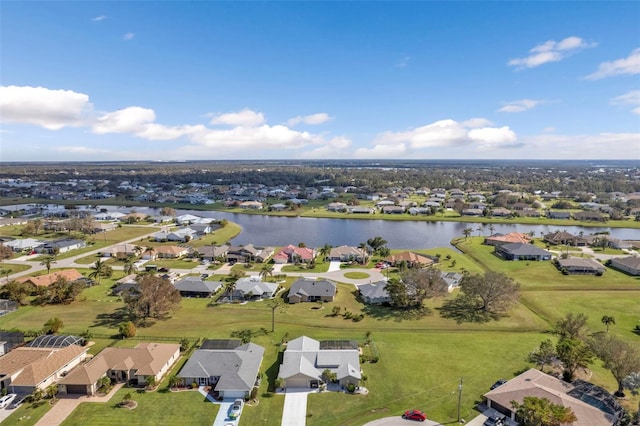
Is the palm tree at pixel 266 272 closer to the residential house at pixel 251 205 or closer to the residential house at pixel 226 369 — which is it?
the residential house at pixel 226 369

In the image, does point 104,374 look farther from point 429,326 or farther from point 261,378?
point 429,326

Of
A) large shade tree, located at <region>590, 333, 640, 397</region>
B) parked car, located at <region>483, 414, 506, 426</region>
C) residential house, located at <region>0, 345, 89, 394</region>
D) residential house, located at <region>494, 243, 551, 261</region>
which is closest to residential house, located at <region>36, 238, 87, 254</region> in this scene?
residential house, located at <region>0, 345, 89, 394</region>

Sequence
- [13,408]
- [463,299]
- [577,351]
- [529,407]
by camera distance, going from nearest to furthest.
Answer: [529,407]
[13,408]
[577,351]
[463,299]

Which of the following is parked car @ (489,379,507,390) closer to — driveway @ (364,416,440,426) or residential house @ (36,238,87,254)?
driveway @ (364,416,440,426)

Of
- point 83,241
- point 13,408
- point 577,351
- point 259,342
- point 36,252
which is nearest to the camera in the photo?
point 13,408

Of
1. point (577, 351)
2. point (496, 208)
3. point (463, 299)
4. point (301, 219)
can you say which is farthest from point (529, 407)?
point (496, 208)

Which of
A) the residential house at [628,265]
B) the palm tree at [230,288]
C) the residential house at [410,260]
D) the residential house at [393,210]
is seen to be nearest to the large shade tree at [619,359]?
the residential house at [410,260]
